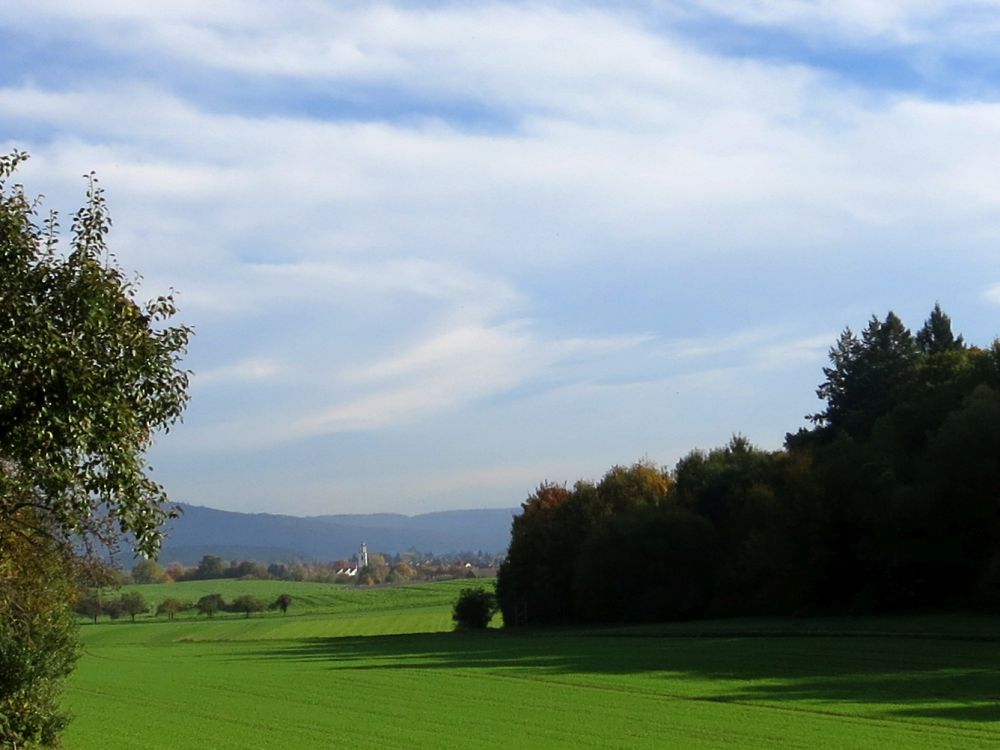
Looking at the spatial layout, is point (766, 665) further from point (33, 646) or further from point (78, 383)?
point (78, 383)

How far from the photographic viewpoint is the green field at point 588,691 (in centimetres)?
2866

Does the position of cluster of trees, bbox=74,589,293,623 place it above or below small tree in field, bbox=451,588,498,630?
below

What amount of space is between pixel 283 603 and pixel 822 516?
3899 inches

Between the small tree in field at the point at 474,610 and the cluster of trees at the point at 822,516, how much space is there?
181 cm

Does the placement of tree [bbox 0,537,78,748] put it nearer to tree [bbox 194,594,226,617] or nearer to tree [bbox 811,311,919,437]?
tree [bbox 811,311,919,437]

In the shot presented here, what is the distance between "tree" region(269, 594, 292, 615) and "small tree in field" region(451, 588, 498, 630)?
60097 millimetres

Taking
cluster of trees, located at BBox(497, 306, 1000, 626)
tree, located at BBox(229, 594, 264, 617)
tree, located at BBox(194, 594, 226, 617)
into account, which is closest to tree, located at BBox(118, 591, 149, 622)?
tree, located at BBox(194, 594, 226, 617)

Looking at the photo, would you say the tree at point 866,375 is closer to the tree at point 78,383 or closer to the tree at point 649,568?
the tree at point 649,568

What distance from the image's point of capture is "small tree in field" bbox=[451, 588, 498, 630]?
10175 centimetres

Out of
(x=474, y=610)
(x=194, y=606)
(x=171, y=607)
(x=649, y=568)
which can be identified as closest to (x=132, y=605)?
(x=171, y=607)

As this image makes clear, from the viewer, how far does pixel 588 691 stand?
4059 centimetres

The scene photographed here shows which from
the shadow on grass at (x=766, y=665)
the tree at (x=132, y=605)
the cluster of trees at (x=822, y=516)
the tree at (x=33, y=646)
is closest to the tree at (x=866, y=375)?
the cluster of trees at (x=822, y=516)

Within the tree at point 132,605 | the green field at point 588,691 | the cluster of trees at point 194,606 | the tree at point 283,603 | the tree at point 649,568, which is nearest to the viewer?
the green field at point 588,691

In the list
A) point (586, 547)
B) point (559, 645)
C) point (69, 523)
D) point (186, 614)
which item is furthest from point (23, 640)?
point (186, 614)
